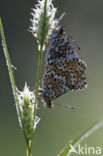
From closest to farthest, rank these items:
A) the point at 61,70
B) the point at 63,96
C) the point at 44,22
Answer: the point at 44,22
the point at 61,70
the point at 63,96

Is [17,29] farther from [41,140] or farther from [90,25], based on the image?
[41,140]

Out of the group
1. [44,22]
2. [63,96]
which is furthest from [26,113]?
[63,96]

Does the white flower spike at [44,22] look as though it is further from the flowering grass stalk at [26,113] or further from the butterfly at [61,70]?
the butterfly at [61,70]

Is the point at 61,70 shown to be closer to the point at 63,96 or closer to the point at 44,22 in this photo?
the point at 44,22

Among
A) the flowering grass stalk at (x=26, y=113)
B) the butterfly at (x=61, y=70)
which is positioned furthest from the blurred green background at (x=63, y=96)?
the flowering grass stalk at (x=26, y=113)

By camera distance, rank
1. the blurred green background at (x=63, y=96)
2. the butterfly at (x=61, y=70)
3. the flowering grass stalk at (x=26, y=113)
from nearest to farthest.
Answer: the flowering grass stalk at (x=26, y=113), the butterfly at (x=61, y=70), the blurred green background at (x=63, y=96)

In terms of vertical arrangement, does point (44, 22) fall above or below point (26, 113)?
above

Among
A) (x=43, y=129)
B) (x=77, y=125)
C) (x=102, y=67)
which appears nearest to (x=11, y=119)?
(x=43, y=129)
